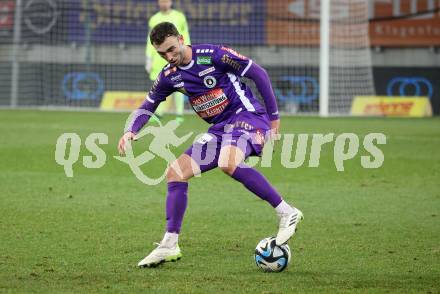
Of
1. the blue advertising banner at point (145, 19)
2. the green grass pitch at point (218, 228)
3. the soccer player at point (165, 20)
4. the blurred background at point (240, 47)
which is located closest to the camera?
the green grass pitch at point (218, 228)

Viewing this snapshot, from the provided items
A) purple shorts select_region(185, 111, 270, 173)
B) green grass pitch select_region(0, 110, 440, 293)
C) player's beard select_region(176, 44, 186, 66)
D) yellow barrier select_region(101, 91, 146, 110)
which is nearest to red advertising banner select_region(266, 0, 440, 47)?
yellow barrier select_region(101, 91, 146, 110)

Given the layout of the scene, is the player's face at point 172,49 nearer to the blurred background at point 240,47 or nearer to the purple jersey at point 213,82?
the purple jersey at point 213,82

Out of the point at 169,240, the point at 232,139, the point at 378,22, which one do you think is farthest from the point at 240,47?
the point at 169,240

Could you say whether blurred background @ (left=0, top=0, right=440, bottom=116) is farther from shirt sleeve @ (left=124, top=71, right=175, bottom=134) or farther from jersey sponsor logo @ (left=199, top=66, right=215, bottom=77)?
jersey sponsor logo @ (left=199, top=66, right=215, bottom=77)

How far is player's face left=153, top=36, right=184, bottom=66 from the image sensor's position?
246 inches

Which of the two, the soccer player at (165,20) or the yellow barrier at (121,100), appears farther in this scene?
the yellow barrier at (121,100)

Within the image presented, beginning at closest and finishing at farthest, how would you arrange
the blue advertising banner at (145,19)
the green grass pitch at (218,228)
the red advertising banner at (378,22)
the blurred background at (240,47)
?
the green grass pitch at (218,228), the blurred background at (240,47), the red advertising banner at (378,22), the blue advertising banner at (145,19)

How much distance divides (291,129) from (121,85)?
903cm

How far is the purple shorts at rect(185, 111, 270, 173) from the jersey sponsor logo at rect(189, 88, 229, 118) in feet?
0.34

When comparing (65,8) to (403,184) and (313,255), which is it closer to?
(403,184)

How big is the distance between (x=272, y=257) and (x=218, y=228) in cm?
185

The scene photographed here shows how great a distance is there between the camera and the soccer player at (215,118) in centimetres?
631

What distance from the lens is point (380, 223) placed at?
8188 millimetres

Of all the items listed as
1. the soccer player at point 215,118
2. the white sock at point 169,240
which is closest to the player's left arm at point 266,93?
the soccer player at point 215,118
